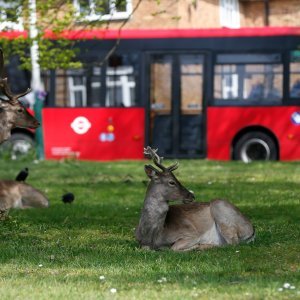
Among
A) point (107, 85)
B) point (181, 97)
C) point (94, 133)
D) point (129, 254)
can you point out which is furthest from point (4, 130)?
point (94, 133)

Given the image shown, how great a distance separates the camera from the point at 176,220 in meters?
11.6

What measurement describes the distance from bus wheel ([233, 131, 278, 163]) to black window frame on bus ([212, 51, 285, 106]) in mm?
821

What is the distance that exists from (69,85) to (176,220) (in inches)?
689

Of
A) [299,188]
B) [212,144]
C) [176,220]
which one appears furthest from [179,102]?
[176,220]

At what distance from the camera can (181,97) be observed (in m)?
28.3

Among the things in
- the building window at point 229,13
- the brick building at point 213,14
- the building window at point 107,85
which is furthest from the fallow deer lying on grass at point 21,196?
the building window at point 229,13

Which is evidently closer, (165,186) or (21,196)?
(165,186)

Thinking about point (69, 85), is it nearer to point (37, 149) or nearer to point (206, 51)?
point (37, 149)

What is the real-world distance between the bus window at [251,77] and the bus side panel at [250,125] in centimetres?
30

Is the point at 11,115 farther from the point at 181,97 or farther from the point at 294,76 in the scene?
the point at 294,76

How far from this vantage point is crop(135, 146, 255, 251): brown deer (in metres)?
11.5

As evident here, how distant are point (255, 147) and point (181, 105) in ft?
7.05

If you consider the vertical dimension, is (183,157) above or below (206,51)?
below

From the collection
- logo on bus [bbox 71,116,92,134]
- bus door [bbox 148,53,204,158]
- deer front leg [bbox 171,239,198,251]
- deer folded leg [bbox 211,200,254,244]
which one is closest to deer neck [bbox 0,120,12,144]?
deer folded leg [bbox 211,200,254,244]
